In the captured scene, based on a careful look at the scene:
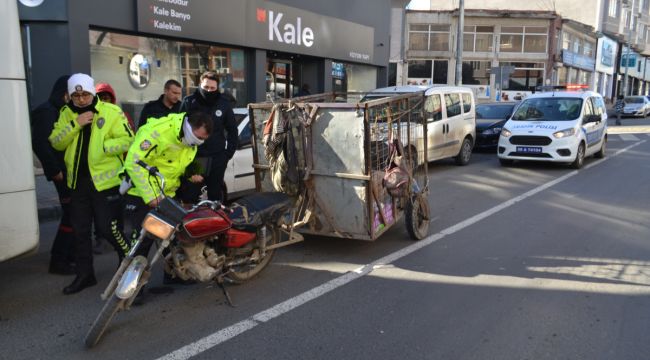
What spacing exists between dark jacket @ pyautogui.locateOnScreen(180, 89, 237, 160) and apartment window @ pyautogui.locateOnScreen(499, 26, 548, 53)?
35778mm

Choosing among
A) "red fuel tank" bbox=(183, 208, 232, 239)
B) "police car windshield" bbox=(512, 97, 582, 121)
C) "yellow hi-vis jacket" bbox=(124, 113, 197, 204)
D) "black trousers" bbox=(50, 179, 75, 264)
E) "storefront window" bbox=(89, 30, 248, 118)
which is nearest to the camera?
"red fuel tank" bbox=(183, 208, 232, 239)

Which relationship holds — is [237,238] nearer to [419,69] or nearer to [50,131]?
[50,131]

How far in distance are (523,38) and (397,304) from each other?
37699 millimetres

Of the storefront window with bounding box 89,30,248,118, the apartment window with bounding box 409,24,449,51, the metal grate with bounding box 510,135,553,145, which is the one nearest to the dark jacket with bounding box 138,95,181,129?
the storefront window with bounding box 89,30,248,118

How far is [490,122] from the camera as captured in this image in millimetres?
15562

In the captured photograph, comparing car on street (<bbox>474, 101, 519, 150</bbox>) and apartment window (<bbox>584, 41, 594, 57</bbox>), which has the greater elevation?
apartment window (<bbox>584, 41, 594, 57</bbox>)

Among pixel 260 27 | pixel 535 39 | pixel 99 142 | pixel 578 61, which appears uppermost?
pixel 535 39

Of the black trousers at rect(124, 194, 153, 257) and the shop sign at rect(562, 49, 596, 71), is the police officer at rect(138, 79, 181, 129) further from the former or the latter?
the shop sign at rect(562, 49, 596, 71)

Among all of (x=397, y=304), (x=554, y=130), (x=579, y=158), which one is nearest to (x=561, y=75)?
(x=579, y=158)

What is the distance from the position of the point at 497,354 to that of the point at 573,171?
9.27 metres

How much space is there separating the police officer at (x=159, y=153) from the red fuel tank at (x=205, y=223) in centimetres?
35

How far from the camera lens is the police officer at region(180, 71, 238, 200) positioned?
18.0 ft

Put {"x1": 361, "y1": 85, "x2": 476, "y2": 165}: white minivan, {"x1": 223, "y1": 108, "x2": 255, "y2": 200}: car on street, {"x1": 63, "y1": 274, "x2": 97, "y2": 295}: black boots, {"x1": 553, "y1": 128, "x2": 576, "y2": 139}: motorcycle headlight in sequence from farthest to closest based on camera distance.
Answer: {"x1": 553, "y1": 128, "x2": 576, "y2": 139}: motorcycle headlight < {"x1": 361, "y1": 85, "x2": 476, "y2": 165}: white minivan < {"x1": 223, "y1": 108, "x2": 255, "y2": 200}: car on street < {"x1": 63, "y1": 274, "x2": 97, "y2": 295}: black boots

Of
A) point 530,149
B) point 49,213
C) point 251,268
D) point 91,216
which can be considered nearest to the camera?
point 91,216
